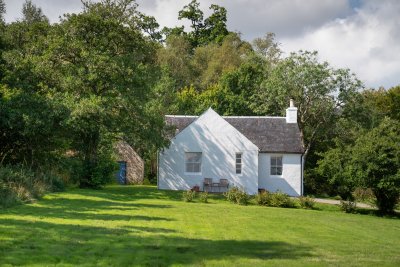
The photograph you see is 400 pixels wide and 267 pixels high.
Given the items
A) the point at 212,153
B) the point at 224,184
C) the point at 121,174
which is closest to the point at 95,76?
the point at 212,153

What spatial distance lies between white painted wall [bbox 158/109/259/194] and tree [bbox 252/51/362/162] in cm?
1047

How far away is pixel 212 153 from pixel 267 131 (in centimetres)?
522

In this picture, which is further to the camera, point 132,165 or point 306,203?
point 132,165

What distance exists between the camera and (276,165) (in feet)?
127

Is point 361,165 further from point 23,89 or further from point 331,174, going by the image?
point 23,89

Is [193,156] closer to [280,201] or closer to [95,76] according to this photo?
[280,201]

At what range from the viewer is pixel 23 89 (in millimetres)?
31391

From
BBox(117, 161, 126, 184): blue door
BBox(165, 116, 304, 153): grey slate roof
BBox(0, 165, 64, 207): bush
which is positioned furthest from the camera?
BBox(117, 161, 126, 184): blue door

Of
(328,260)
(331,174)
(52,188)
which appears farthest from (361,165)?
(328,260)

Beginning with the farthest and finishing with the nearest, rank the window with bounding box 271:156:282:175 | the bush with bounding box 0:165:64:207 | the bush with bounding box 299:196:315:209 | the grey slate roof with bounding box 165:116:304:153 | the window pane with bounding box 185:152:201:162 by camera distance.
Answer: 1. the window with bounding box 271:156:282:175
2. the grey slate roof with bounding box 165:116:304:153
3. the window pane with bounding box 185:152:201:162
4. the bush with bounding box 299:196:315:209
5. the bush with bounding box 0:165:64:207

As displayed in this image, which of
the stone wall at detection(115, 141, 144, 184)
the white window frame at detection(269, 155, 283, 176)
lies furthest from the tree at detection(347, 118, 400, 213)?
the stone wall at detection(115, 141, 144, 184)

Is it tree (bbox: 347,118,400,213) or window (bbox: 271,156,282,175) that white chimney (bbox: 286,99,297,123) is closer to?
window (bbox: 271,156,282,175)

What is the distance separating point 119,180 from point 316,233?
3161cm

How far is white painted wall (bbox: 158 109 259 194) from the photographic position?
37219 mm
